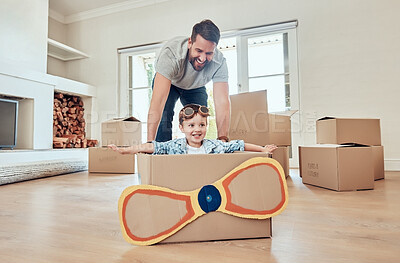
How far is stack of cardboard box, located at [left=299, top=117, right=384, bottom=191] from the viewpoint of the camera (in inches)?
66.6

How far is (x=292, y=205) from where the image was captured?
4.43 feet

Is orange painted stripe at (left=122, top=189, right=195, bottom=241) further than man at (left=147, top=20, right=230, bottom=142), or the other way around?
man at (left=147, top=20, right=230, bottom=142)

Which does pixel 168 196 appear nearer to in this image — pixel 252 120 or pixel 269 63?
pixel 252 120

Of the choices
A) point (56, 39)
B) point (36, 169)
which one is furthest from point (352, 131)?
point (56, 39)

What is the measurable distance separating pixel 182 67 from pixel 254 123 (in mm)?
963

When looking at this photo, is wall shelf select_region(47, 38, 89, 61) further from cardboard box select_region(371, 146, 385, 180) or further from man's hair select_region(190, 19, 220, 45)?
cardboard box select_region(371, 146, 385, 180)

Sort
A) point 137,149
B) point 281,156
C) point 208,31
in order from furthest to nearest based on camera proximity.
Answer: point 281,156
point 208,31
point 137,149

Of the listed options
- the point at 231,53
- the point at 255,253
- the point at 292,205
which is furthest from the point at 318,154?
the point at 231,53

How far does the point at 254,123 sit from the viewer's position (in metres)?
2.17

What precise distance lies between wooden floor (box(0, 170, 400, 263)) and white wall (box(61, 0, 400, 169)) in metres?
1.52

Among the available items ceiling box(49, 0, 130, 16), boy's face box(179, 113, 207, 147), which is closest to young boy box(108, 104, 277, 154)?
boy's face box(179, 113, 207, 147)

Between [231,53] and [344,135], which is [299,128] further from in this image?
[231,53]

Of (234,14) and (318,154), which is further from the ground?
(234,14)

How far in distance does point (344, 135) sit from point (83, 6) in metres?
3.69
